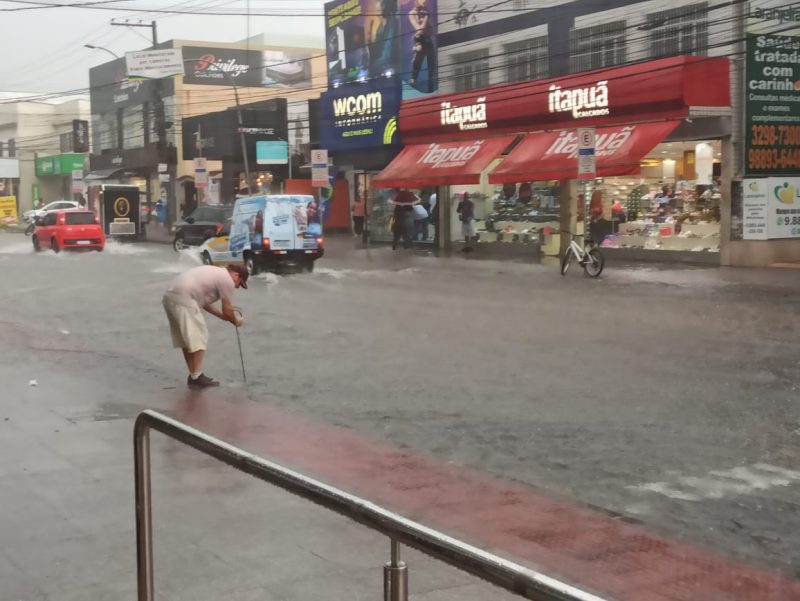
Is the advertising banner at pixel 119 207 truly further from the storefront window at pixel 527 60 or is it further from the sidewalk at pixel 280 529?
the sidewalk at pixel 280 529

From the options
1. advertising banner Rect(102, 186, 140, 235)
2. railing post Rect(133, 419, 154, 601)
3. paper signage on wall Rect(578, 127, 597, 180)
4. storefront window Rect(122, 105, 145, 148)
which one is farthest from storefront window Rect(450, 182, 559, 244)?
storefront window Rect(122, 105, 145, 148)

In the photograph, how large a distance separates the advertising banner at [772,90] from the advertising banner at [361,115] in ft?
45.3

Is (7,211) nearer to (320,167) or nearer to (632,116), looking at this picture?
(320,167)

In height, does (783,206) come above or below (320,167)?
below

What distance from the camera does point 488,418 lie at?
8.89m

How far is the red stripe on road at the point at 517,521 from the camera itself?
4.90 meters

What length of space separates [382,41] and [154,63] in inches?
336

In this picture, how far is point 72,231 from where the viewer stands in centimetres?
3638

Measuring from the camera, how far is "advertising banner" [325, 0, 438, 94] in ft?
115

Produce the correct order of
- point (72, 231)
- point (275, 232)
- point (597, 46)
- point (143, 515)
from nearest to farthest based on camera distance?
point (143, 515), point (275, 232), point (597, 46), point (72, 231)

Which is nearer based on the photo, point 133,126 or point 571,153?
point 571,153

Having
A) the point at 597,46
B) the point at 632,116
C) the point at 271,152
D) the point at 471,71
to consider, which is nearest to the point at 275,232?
the point at 632,116

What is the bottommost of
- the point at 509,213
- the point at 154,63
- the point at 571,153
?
the point at 509,213

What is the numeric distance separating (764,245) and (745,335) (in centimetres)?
1170
